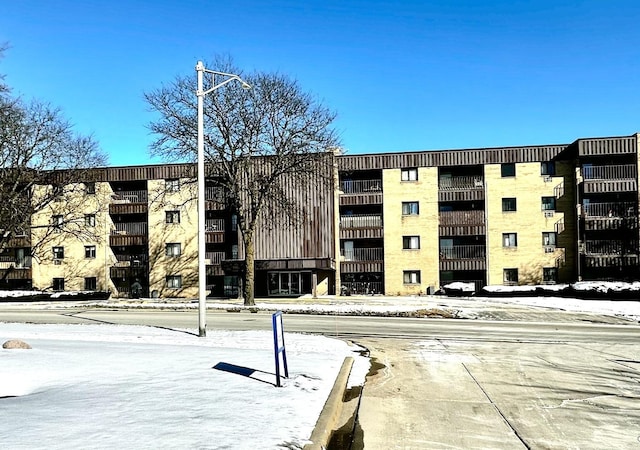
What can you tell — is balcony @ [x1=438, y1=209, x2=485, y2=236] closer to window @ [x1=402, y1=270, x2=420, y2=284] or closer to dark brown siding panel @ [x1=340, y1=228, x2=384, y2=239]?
window @ [x1=402, y1=270, x2=420, y2=284]

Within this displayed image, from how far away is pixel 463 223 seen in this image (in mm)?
50438

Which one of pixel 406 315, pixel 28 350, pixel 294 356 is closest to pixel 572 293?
pixel 406 315

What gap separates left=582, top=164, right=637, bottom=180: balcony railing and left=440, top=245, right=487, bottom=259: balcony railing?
10.2 m

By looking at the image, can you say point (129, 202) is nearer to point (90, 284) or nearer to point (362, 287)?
point (90, 284)

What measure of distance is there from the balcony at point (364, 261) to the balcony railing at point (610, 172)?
59.3 feet

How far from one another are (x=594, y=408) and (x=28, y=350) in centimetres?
1003

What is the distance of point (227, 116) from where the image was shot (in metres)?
33.1

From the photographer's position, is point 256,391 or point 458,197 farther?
point 458,197

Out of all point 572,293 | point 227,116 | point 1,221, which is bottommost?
point 572,293

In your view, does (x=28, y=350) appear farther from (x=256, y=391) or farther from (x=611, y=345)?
(x=611, y=345)

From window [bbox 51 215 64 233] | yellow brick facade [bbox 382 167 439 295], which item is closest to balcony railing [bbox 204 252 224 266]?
window [bbox 51 215 64 233]

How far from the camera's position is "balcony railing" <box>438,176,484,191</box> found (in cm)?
5056

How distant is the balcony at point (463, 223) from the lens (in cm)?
5025

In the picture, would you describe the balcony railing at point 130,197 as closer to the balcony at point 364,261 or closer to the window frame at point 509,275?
the balcony at point 364,261
